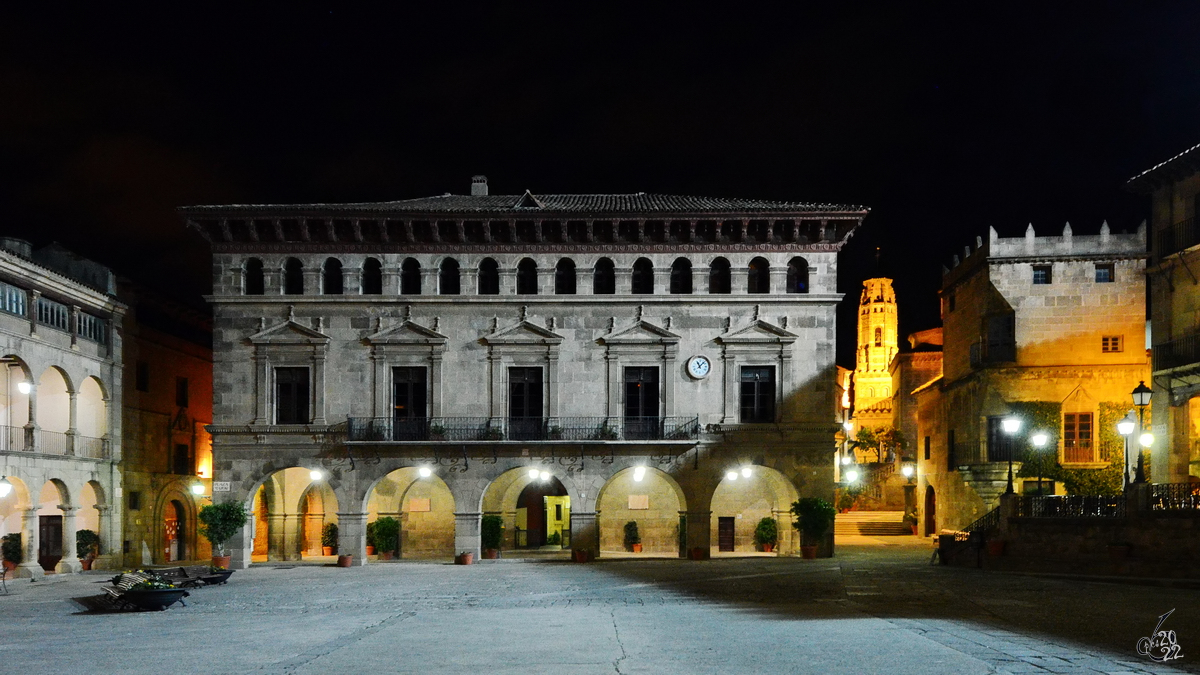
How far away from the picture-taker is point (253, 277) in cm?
3884

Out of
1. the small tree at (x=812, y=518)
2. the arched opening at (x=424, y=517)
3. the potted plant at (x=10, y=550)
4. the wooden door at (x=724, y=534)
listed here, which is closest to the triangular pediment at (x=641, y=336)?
the small tree at (x=812, y=518)

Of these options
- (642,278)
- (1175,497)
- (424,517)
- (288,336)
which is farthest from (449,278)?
(1175,497)

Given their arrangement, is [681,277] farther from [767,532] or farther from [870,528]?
[870,528]

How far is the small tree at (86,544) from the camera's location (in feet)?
119

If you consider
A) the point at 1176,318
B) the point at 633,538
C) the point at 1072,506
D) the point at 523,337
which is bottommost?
the point at 633,538

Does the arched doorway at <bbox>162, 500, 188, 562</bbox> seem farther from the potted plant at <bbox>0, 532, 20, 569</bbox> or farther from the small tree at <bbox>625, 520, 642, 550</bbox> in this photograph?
the small tree at <bbox>625, 520, 642, 550</bbox>

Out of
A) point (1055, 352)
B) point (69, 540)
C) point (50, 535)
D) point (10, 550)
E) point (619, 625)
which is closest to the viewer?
point (619, 625)

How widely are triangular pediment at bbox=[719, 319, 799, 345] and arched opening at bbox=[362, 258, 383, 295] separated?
11.9 m

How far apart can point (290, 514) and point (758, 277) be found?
18949 millimetres

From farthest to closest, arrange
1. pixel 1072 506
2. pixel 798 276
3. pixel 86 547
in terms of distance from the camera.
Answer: pixel 798 276 → pixel 86 547 → pixel 1072 506

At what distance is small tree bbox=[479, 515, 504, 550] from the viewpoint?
38.3m

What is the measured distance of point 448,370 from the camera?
125 ft

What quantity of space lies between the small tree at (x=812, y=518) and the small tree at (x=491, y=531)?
33.1 ft

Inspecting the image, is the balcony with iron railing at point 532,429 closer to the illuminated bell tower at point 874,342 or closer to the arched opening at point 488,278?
the arched opening at point 488,278
